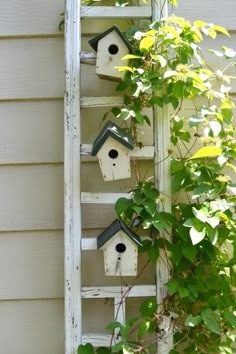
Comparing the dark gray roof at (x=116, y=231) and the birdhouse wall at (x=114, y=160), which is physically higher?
the birdhouse wall at (x=114, y=160)

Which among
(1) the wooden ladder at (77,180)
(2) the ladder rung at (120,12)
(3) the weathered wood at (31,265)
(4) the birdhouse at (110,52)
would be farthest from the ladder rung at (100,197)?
(2) the ladder rung at (120,12)

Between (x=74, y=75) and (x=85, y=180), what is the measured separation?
370mm

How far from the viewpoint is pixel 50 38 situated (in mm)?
1832

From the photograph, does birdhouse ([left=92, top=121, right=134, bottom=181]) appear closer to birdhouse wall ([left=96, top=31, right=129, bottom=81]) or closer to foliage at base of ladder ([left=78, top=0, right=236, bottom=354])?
foliage at base of ladder ([left=78, top=0, right=236, bottom=354])

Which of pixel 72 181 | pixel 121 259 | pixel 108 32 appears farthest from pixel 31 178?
pixel 108 32

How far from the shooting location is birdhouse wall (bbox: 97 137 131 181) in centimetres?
164

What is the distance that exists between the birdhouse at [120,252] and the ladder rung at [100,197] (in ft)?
0.33

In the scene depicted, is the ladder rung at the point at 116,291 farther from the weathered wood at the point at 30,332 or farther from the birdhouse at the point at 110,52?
the birdhouse at the point at 110,52

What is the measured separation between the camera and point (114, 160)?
5.38 feet

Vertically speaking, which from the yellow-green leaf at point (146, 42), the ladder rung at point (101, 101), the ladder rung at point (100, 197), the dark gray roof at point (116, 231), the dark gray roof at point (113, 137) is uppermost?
the yellow-green leaf at point (146, 42)

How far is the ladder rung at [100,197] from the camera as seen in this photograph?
66.1 inches

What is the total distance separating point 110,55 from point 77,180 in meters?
0.42

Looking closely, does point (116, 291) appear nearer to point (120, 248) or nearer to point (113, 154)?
point (120, 248)

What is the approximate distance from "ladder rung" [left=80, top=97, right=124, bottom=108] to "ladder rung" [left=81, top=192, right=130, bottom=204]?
30 cm
